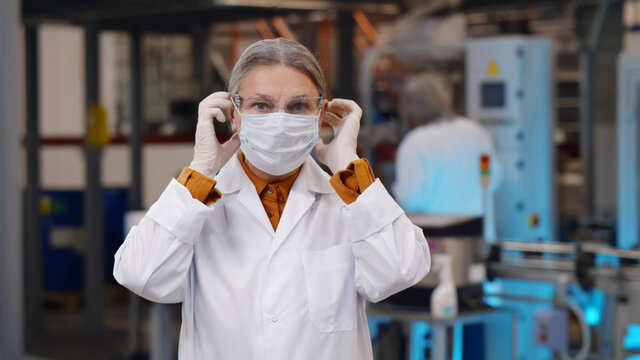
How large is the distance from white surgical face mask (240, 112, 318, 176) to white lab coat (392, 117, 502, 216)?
11.8 ft

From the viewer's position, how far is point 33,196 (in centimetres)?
755

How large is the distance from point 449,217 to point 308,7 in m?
2.45

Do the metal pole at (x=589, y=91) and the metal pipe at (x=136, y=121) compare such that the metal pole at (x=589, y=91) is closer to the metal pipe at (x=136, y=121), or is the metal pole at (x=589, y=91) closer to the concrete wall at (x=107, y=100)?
the metal pipe at (x=136, y=121)

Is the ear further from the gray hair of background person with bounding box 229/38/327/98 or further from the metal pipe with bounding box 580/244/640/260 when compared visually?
the metal pipe with bounding box 580/244/640/260

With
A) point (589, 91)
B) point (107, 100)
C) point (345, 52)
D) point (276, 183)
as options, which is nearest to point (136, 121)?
point (345, 52)

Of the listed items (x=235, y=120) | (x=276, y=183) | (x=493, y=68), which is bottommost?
→ (x=276, y=183)

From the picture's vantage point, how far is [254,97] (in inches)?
71.2

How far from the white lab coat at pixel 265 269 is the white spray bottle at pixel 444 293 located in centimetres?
198

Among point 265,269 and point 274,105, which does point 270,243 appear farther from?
point 274,105

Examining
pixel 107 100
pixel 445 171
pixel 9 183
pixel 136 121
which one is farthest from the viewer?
pixel 107 100

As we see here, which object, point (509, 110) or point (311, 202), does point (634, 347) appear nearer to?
point (509, 110)

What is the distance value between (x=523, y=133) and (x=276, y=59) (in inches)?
169

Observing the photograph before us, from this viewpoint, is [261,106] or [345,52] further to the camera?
[345,52]

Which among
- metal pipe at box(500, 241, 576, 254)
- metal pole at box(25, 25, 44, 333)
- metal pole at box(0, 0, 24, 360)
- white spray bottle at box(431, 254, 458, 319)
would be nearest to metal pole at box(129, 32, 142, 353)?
metal pole at box(25, 25, 44, 333)
